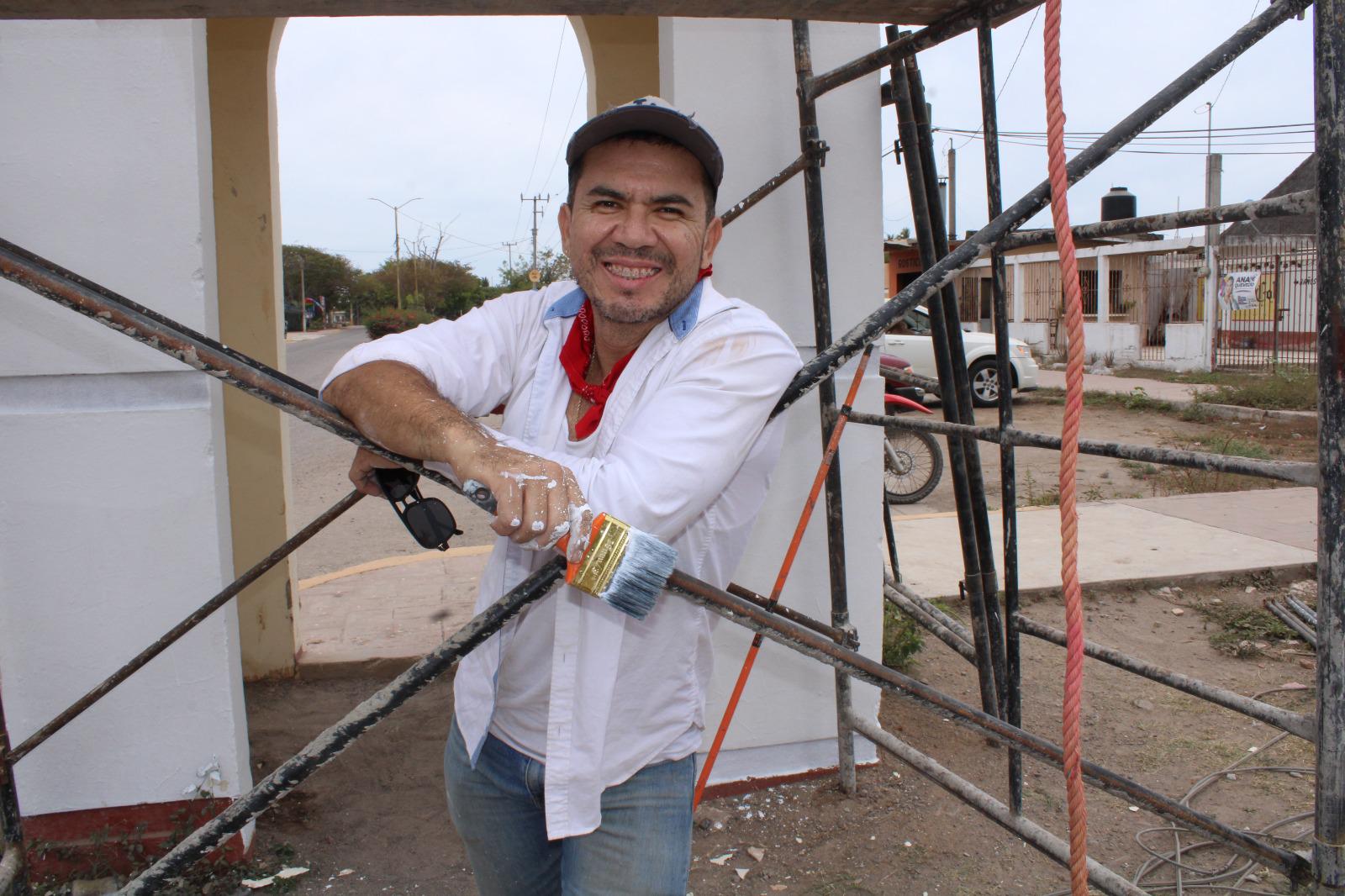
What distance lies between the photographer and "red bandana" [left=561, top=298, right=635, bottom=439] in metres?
1.70

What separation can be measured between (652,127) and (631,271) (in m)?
0.25

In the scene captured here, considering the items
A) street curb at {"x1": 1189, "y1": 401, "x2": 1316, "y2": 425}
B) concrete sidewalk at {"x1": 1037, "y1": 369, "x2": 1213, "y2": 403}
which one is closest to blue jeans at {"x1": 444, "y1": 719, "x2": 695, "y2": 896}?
street curb at {"x1": 1189, "y1": 401, "x2": 1316, "y2": 425}

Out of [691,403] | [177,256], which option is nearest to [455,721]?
[691,403]

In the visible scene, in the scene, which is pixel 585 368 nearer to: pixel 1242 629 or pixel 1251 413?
pixel 1242 629

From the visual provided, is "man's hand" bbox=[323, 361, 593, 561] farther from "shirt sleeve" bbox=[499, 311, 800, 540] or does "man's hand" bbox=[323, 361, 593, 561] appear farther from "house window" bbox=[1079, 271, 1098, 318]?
"house window" bbox=[1079, 271, 1098, 318]

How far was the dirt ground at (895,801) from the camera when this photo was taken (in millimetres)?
2824

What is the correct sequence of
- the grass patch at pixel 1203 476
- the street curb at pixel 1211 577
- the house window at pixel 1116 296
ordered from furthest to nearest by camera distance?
the house window at pixel 1116 296, the grass patch at pixel 1203 476, the street curb at pixel 1211 577

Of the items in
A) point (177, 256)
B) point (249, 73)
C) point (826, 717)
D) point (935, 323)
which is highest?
point (249, 73)

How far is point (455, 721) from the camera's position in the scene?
1.89m

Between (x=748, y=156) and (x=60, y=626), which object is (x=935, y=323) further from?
(x=60, y=626)

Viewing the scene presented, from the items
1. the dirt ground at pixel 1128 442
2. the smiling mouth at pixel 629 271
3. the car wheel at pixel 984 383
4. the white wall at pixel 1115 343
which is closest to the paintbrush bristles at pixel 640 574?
the smiling mouth at pixel 629 271

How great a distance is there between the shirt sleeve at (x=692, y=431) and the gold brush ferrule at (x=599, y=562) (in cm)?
6

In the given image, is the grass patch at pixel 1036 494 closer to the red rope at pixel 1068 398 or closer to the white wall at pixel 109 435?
the white wall at pixel 109 435

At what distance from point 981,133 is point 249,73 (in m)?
3.16
